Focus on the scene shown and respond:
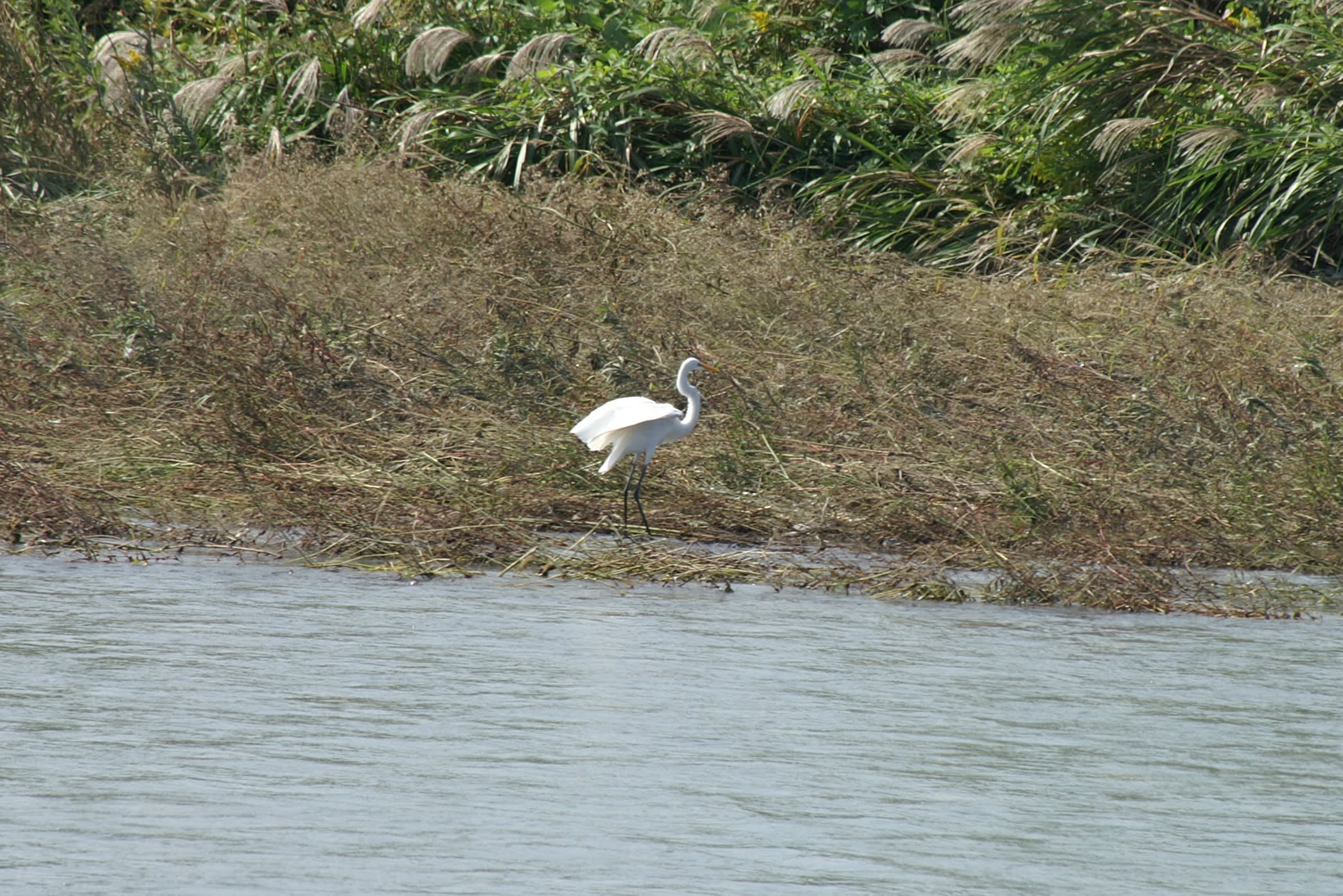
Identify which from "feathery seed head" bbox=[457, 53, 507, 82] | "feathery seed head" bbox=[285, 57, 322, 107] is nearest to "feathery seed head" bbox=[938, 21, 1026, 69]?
"feathery seed head" bbox=[457, 53, 507, 82]

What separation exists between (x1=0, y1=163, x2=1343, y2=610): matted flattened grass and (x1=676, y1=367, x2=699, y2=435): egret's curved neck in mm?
398

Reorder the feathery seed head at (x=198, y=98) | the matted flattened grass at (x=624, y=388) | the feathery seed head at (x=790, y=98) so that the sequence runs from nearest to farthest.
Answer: the matted flattened grass at (x=624, y=388), the feathery seed head at (x=790, y=98), the feathery seed head at (x=198, y=98)

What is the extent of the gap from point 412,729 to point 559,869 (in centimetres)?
124

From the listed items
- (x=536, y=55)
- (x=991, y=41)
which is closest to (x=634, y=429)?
(x=991, y=41)

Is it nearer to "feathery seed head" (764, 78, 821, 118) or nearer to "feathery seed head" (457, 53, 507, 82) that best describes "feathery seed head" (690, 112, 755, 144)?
"feathery seed head" (764, 78, 821, 118)

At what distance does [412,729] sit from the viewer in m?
5.25

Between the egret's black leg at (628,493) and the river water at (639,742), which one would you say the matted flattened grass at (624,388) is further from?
the river water at (639,742)

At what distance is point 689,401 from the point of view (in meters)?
8.46

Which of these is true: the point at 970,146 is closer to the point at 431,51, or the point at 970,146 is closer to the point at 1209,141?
the point at 1209,141

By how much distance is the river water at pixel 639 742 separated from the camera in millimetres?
4180

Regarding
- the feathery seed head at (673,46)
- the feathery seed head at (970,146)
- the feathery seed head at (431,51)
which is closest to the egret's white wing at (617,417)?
the feathery seed head at (970,146)

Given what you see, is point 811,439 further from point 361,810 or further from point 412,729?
point 361,810

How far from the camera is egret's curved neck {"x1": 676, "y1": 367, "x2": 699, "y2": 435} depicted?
8297mm

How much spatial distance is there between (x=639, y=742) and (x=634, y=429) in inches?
122
